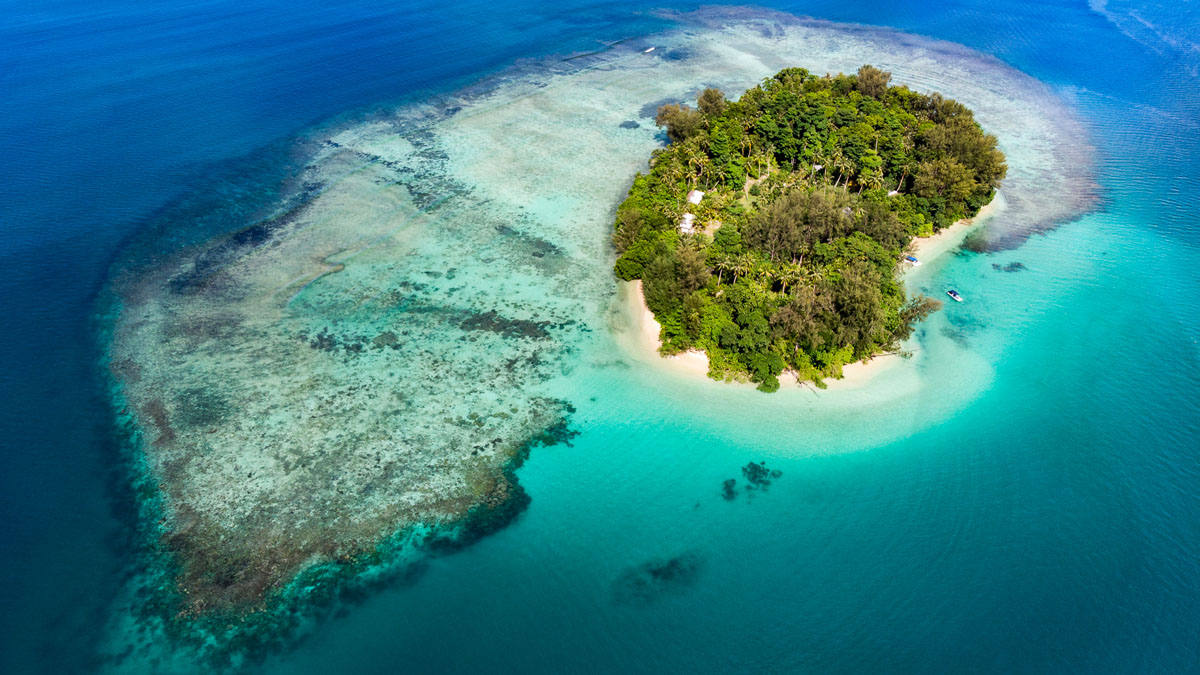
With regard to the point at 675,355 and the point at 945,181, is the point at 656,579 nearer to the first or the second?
the point at 675,355

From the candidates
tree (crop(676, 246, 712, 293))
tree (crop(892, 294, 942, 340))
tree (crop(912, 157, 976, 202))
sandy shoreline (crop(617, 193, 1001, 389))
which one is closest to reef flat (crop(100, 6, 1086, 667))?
sandy shoreline (crop(617, 193, 1001, 389))

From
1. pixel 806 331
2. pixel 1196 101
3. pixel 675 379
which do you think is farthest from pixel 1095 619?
pixel 1196 101

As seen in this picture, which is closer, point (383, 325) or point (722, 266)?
point (722, 266)

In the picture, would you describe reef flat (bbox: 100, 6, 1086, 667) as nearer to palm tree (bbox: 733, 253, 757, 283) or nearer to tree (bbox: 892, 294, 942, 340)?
palm tree (bbox: 733, 253, 757, 283)

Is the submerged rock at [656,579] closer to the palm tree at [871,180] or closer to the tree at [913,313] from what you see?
the tree at [913,313]

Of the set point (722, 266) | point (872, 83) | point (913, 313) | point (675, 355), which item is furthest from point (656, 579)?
point (872, 83)

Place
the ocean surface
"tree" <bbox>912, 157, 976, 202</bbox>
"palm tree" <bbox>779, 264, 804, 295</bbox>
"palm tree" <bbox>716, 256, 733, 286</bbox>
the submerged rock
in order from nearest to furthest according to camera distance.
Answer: the ocean surface < the submerged rock < "palm tree" <bbox>779, 264, 804, 295</bbox> < "palm tree" <bbox>716, 256, 733, 286</bbox> < "tree" <bbox>912, 157, 976, 202</bbox>
